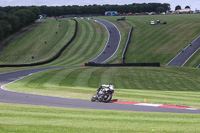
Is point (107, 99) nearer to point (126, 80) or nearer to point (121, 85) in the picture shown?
point (121, 85)

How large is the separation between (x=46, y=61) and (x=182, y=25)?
2093 inches

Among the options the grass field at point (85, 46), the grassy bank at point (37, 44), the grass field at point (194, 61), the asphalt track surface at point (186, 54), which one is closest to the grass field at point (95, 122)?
the grass field at point (194, 61)

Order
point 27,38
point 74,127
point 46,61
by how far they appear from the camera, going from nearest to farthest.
Answer: point 74,127, point 46,61, point 27,38

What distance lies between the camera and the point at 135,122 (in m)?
14.1

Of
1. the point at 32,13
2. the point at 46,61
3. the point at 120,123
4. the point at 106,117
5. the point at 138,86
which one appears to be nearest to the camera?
the point at 120,123

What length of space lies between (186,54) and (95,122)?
65285 millimetres

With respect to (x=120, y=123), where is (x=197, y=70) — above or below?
below

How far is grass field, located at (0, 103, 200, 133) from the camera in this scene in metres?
12.5

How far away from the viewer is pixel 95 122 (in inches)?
551

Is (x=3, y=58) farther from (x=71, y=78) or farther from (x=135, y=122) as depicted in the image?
(x=135, y=122)

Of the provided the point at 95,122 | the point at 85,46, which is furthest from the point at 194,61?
the point at 95,122

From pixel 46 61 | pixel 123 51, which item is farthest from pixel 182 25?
pixel 46 61

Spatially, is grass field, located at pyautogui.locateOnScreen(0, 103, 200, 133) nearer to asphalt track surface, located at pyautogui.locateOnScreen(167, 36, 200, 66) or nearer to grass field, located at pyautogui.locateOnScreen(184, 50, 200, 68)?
grass field, located at pyautogui.locateOnScreen(184, 50, 200, 68)

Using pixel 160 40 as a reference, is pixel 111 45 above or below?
below
